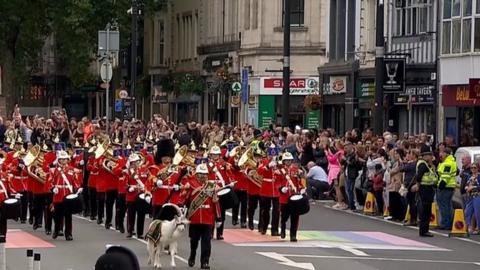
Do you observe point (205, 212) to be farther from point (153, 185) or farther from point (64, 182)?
point (64, 182)

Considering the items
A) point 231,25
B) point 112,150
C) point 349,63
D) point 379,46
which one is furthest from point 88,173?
point 231,25

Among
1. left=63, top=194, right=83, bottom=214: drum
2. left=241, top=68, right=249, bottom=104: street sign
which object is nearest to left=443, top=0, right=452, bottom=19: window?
left=241, top=68, right=249, bottom=104: street sign

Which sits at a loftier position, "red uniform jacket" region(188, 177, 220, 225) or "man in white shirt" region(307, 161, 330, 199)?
"red uniform jacket" region(188, 177, 220, 225)

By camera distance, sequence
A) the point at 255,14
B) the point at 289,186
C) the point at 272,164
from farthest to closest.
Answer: the point at 255,14
the point at 272,164
the point at 289,186

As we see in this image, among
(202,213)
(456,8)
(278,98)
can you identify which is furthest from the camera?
(278,98)

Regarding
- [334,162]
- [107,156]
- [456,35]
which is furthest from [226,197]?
[456,35]

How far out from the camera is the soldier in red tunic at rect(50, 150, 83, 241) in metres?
26.1

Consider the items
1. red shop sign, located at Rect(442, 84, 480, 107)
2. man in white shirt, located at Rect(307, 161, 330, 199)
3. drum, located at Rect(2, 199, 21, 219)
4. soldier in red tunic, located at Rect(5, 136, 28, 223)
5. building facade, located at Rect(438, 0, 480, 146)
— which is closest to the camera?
drum, located at Rect(2, 199, 21, 219)

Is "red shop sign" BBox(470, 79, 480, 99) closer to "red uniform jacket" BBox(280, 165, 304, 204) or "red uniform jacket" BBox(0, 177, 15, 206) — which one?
"red uniform jacket" BBox(280, 165, 304, 204)

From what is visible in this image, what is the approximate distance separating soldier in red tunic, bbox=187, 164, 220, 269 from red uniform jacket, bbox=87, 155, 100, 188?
7.23 m

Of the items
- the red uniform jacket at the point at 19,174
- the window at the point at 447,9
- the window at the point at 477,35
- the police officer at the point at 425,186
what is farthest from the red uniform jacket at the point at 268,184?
the window at the point at 447,9

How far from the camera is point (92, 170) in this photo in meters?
29.8

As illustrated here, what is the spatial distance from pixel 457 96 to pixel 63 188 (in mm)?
19764

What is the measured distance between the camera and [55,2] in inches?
2586
